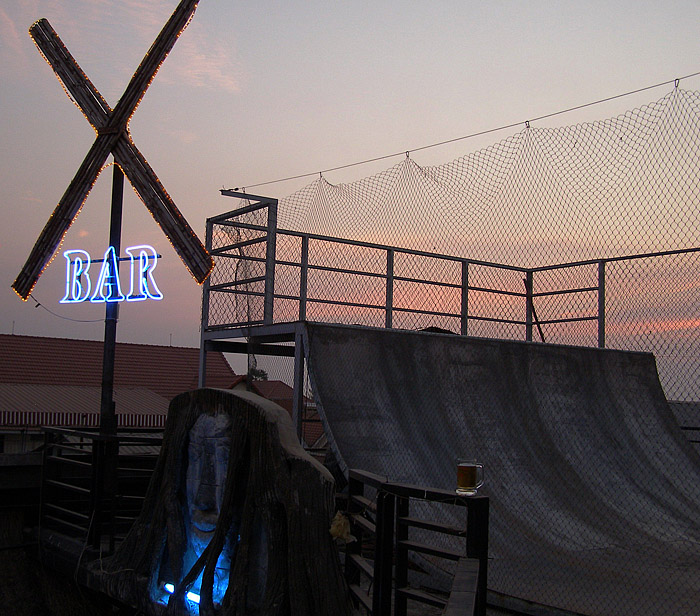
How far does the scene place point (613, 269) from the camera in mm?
9992

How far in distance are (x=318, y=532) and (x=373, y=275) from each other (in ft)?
16.2

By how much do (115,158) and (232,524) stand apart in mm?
5586

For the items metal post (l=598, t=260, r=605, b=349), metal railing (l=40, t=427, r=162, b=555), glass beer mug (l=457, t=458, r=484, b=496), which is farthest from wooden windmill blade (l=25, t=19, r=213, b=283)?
metal post (l=598, t=260, r=605, b=349)

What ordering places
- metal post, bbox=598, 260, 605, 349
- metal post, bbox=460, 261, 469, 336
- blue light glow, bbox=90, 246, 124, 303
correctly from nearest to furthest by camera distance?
blue light glow, bbox=90, 246, 124, 303 < metal post, bbox=460, 261, 469, 336 < metal post, bbox=598, 260, 605, 349

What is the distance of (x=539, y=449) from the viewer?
7.88m

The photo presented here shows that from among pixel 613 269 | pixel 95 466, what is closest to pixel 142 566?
pixel 95 466

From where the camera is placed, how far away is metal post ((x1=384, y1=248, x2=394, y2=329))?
9.05 meters

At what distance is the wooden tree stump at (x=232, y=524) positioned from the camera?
4.54 meters

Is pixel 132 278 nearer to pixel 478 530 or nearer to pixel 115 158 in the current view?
pixel 115 158

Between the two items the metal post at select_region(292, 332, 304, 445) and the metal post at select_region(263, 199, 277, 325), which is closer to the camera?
the metal post at select_region(292, 332, 304, 445)

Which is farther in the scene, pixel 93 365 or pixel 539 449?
pixel 93 365

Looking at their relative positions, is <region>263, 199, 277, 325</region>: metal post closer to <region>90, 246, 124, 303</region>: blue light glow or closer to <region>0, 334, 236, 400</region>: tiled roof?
<region>90, 246, 124, 303</region>: blue light glow

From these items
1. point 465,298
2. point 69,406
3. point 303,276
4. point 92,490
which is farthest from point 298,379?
point 69,406

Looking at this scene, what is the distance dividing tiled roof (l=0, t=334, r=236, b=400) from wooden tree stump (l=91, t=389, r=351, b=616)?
2045cm
